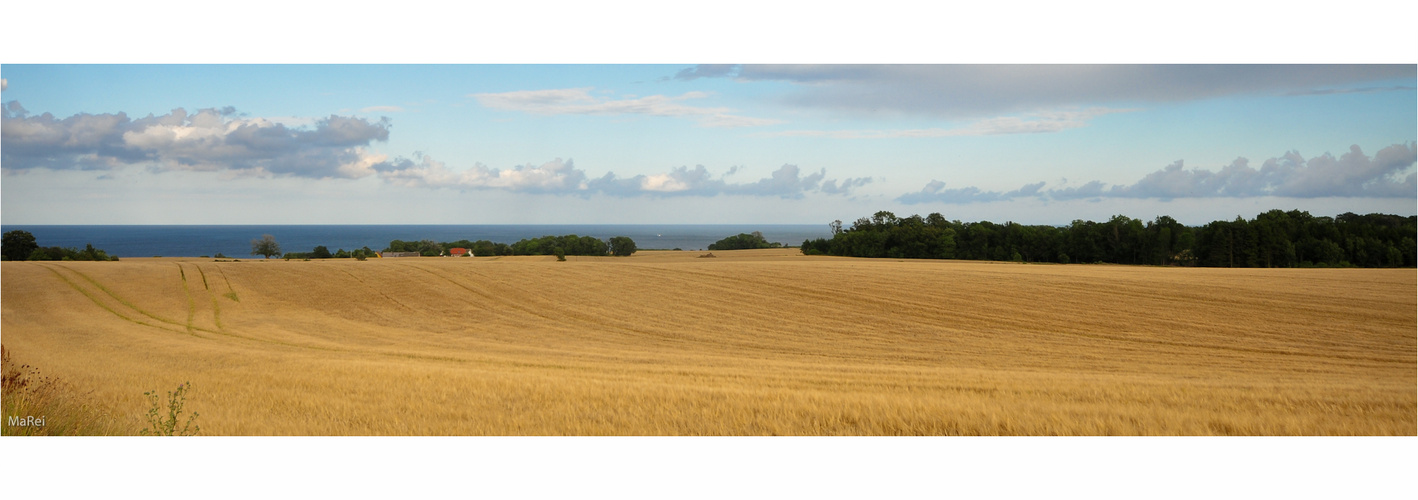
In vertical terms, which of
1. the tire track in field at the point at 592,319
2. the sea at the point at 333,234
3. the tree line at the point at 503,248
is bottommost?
the tire track in field at the point at 592,319

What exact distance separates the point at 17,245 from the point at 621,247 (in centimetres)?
2023

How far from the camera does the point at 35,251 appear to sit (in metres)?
20.0

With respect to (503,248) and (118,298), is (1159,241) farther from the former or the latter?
(118,298)

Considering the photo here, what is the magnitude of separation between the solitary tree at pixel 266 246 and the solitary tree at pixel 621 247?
14156 millimetres

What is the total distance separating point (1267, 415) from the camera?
651 centimetres

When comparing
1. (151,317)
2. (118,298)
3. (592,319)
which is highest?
(118,298)

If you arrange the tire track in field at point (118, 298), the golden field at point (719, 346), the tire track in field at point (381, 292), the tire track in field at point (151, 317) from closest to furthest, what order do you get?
the golden field at point (719, 346) → the tire track in field at point (151, 317) → the tire track in field at point (118, 298) → the tire track in field at point (381, 292)

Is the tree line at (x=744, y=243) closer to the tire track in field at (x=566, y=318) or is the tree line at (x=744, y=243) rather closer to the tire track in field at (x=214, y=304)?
the tire track in field at (x=566, y=318)

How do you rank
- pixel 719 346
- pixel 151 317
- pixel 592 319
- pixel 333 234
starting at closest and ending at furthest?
1. pixel 719 346
2. pixel 151 317
3. pixel 592 319
4. pixel 333 234

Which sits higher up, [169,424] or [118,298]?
[169,424]

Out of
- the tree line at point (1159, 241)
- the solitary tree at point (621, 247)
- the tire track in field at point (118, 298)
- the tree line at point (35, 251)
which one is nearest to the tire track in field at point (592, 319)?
the solitary tree at point (621, 247)

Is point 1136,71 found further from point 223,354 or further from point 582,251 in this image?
point 582,251

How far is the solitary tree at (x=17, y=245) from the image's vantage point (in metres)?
16.1

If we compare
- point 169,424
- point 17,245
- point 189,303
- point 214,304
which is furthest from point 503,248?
point 169,424
